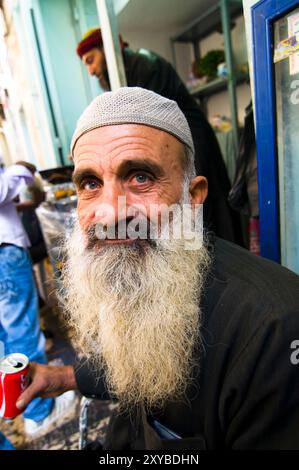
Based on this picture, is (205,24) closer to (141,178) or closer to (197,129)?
(197,129)

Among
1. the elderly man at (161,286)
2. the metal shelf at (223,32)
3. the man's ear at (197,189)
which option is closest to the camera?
the elderly man at (161,286)

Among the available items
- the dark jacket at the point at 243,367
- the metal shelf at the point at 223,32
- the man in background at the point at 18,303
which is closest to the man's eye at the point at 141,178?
the dark jacket at the point at 243,367

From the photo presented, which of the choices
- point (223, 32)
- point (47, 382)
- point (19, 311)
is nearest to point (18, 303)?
point (19, 311)

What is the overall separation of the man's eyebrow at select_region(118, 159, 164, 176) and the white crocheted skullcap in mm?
124

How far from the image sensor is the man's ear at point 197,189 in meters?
1.06

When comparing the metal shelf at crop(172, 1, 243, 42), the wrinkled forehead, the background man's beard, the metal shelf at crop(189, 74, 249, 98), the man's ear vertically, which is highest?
the metal shelf at crop(172, 1, 243, 42)

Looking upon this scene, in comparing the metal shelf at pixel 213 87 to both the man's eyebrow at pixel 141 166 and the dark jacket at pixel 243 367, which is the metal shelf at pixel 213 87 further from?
the dark jacket at pixel 243 367

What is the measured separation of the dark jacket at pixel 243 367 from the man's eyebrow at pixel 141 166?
0.37 meters

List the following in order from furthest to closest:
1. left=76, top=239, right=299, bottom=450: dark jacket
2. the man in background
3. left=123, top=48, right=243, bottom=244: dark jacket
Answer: the man in background, left=123, top=48, right=243, bottom=244: dark jacket, left=76, top=239, right=299, bottom=450: dark jacket

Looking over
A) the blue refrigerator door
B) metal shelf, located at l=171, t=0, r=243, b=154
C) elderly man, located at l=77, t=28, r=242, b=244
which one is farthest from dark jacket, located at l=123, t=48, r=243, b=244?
metal shelf, located at l=171, t=0, r=243, b=154

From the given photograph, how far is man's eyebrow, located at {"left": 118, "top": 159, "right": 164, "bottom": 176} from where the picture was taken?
2.90 ft

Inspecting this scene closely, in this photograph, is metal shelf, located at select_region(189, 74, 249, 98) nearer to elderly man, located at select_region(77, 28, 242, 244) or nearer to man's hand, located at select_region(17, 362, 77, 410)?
elderly man, located at select_region(77, 28, 242, 244)

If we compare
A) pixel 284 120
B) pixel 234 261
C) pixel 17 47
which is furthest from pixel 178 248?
pixel 17 47

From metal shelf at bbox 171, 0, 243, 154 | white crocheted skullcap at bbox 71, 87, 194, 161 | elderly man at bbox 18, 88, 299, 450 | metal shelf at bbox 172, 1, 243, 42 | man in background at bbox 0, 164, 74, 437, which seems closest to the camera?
elderly man at bbox 18, 88, 299, 450
